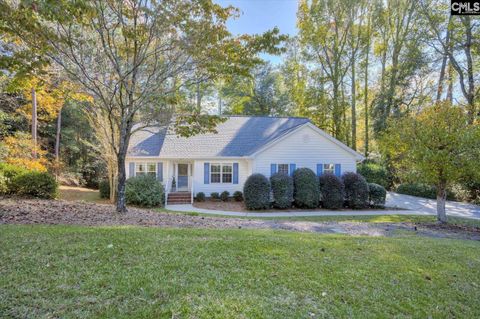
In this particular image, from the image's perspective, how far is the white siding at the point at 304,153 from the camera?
15.8 m

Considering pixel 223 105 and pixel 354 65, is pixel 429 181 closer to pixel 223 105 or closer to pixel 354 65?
pixel 354 65

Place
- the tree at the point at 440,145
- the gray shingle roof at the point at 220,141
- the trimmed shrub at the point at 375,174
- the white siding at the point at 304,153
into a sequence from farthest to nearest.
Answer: the trimmed shrub at the point at 375,174
the gray shingle roof at the point at 220,141
the white siding at the point at 304,153
the tree at the point at 440,145

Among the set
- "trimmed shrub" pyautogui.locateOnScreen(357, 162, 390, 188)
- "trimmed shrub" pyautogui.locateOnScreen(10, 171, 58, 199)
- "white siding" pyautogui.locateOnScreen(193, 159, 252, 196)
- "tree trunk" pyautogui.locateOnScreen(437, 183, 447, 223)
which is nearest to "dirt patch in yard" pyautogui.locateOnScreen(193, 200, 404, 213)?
"white siding" pyautogui.locateOnScreen(193, 159, 252, 196)

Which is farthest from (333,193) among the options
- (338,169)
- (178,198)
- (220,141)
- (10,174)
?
(10,174)

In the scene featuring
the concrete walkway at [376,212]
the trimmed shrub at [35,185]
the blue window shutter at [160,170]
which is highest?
the blue window shutter at [160,170]

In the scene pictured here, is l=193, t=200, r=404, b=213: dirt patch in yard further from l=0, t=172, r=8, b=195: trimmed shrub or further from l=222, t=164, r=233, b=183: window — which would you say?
l=0, t=172, r=8, b=195: trimmed shrub

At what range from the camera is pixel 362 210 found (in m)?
13.8

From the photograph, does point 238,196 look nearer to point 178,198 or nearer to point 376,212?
point 178,198

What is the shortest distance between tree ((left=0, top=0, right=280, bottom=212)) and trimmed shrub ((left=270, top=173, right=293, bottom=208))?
259 inches

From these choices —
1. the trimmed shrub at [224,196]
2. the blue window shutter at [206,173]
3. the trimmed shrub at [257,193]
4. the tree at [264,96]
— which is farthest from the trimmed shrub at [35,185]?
the tree at [264,96]

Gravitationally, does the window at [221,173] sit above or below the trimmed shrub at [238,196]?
above

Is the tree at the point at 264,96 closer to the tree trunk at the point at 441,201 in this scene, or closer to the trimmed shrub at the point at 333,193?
the trimmed shrub at the point at 333,193

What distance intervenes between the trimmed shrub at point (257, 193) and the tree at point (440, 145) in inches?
250

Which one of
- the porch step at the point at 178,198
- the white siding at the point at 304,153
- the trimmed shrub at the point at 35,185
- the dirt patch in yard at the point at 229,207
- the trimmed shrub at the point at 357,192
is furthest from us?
the white siding at the point at 304,153
